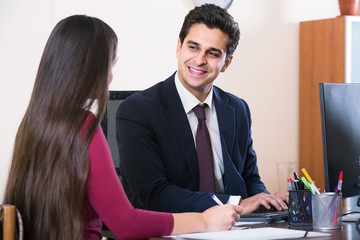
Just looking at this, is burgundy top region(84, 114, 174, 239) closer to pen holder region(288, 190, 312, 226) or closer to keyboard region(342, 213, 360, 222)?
pen holder region(288, 190, 312, 226)

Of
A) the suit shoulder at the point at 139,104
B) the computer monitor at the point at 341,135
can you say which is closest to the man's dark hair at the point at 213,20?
the suit shoulder at the point at 139,104

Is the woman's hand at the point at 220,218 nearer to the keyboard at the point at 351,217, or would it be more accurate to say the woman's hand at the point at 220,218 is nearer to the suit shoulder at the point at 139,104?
the keyboard at the point at 351,217

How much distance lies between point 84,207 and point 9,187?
182 mm

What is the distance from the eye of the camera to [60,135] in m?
1.31

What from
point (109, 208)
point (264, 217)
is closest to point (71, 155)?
point (109, 208)

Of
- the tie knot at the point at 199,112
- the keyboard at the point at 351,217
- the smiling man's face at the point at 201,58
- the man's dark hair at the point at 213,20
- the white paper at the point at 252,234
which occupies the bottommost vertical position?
the keyboard at the point at 351,217

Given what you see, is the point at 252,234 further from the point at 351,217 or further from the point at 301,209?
the point at 351,217

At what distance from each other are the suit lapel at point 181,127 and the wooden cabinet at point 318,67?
94.2 inches

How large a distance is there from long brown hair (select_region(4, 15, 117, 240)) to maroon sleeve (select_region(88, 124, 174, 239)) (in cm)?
3

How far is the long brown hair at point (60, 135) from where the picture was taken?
1.30 meters

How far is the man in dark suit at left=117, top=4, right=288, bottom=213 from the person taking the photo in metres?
1.93

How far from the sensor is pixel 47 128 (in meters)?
1.32

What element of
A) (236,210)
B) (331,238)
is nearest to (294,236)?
(331,238)

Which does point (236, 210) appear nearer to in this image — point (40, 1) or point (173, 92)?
point (173, 92)
